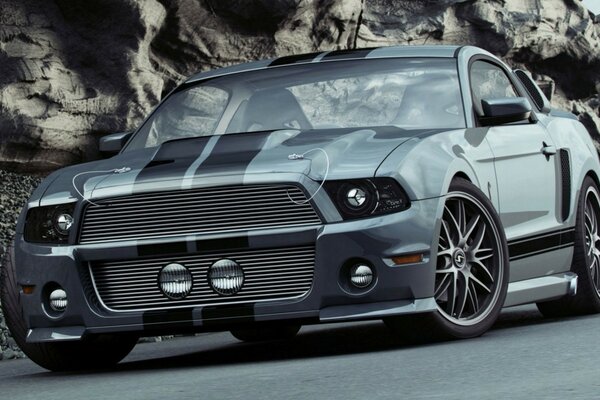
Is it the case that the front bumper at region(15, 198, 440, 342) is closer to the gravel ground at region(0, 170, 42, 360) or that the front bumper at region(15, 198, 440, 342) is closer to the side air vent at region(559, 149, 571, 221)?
the side air vent at region(559, 149, 571, 221)

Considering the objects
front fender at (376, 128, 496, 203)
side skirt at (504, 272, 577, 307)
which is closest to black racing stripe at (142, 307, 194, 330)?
front fender at (376, 128, 496, 203)

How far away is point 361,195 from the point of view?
20.0 ft

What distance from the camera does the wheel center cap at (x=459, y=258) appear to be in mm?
6457

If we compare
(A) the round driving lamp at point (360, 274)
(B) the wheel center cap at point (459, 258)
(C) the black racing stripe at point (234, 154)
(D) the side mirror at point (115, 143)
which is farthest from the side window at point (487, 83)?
(D) the side mirror at point (115, 143)

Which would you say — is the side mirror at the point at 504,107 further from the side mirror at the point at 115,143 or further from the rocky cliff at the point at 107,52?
the rocky cliff at the point at 107,52

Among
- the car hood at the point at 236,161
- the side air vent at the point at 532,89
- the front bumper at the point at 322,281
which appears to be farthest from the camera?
the side air vent at the point at 532,89

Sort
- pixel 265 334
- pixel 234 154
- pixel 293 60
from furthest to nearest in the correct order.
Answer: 1. pixel 265 334
2. pixel 293 60
3. pixel 234 154

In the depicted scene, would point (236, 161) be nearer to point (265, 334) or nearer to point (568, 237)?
point (568, 237)

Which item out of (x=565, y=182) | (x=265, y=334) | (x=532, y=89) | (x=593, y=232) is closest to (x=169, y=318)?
(x=265, y=334)

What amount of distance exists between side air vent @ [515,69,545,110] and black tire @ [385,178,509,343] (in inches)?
87.7

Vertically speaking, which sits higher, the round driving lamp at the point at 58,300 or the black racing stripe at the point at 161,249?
the black racing stripe at the point at 161,249

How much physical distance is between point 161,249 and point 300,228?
66 centimetres

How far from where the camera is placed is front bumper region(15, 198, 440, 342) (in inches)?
238

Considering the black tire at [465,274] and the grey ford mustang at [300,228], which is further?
the black tire at [465,274]
